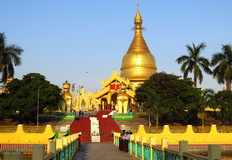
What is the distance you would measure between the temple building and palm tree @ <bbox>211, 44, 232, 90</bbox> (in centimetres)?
2351

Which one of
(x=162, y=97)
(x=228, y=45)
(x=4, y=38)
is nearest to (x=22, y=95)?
(x=4, y=38)

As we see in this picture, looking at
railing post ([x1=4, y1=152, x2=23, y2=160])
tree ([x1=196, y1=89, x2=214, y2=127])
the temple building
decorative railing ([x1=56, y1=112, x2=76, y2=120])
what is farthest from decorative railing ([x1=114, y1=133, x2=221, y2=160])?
the temple building

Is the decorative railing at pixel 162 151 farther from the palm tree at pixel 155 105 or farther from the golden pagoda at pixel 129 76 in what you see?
the golden pagoda at pixel 129 76

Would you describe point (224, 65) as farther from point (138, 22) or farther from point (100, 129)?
point (138, 22)

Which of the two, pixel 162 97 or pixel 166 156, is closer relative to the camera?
pixel 166 156

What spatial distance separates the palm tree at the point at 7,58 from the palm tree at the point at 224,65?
27.0m

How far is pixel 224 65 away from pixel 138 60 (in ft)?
129

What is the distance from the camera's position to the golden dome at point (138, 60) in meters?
82.2

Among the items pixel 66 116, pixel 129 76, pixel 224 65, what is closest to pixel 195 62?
pixel 224 65

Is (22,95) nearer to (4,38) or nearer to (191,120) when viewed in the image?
(4,38)

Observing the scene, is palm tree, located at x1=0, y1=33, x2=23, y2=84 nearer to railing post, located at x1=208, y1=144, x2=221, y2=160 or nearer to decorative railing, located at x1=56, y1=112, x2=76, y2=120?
decorative railing, located at x1=56, y1=112, x2=76, y2=120

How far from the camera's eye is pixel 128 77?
82.0 m

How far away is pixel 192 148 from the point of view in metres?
28.0

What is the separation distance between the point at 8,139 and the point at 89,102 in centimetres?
5114
